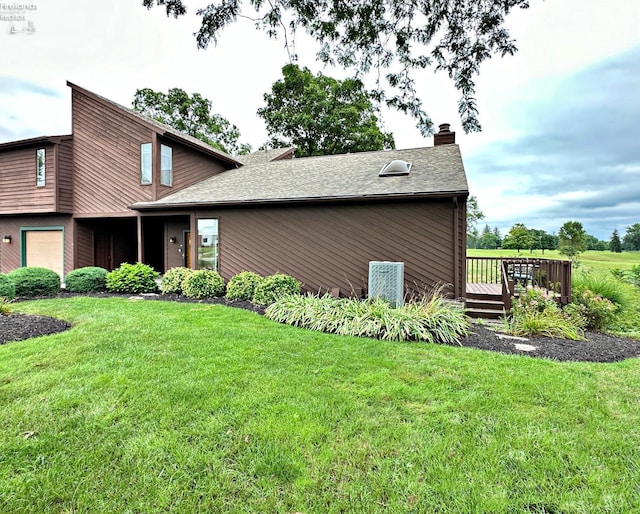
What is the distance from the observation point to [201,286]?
8.58 meters

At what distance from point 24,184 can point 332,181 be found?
11060 mm

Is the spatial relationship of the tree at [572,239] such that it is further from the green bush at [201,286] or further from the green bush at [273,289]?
the green bush at [201,286]

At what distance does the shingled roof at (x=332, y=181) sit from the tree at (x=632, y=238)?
19166mm

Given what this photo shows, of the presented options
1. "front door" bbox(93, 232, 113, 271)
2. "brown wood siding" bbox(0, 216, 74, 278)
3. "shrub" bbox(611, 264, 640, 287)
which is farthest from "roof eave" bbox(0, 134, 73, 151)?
"shrub" bbox(611, 264, 640, 287)

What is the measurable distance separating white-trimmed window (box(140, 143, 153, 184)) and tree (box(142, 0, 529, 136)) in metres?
8.08

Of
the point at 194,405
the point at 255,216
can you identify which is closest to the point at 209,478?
the point at 194,405

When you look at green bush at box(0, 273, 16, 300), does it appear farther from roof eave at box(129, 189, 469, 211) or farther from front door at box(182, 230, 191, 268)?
front door at box(182, 230, 191, 268)

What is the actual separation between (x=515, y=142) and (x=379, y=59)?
28.5 ft

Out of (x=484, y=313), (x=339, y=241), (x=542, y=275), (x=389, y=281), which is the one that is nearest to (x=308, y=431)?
(x=389, y=281)

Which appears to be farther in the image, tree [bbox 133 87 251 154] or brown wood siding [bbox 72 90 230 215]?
tree [bbox 133 87 251 154]

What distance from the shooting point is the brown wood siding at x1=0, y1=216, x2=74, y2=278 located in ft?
39.1

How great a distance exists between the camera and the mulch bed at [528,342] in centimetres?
466

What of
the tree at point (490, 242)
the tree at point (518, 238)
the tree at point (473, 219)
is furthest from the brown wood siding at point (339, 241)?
the tree at point (473, 219)

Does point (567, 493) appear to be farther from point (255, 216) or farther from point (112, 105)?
point (112, 105)
